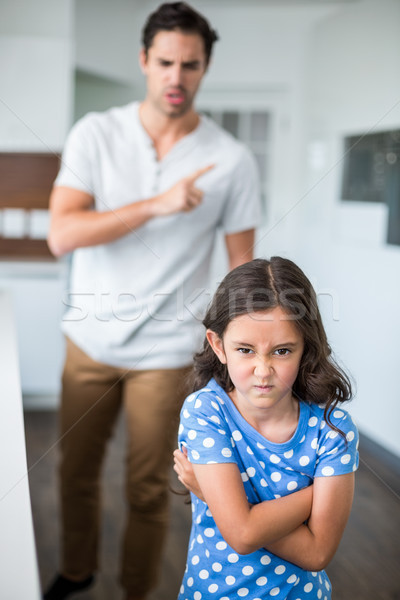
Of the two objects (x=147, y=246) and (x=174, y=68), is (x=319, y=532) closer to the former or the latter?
(x=147, y=246)

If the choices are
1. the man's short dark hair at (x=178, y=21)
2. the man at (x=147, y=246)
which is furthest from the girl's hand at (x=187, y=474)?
the man's short dark hair at (x=178, y=21)

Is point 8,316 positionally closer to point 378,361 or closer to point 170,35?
point 170,35

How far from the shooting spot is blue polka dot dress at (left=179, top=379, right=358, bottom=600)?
961 mm

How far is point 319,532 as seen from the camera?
93 centimetres

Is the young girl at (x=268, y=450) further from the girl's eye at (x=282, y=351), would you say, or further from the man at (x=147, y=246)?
the man at (x=147, y=246)

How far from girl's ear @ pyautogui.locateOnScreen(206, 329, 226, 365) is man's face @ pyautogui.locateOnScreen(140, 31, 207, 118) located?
69 cm

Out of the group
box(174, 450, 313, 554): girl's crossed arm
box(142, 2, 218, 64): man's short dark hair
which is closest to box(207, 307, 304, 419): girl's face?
box(174, 450, 313, 554): girl's crossed arm

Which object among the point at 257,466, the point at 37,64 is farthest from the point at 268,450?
the point at 37,64

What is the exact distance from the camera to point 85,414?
164 centimetres

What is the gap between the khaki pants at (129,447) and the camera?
1583 mm

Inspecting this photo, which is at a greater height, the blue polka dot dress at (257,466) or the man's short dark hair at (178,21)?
the man's short dark hair at (178,21)

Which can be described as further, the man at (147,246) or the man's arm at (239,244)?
the man's arm at (239,244)

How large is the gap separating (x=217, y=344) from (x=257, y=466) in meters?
0.19

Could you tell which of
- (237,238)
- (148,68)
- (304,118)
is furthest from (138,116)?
(304,118)
